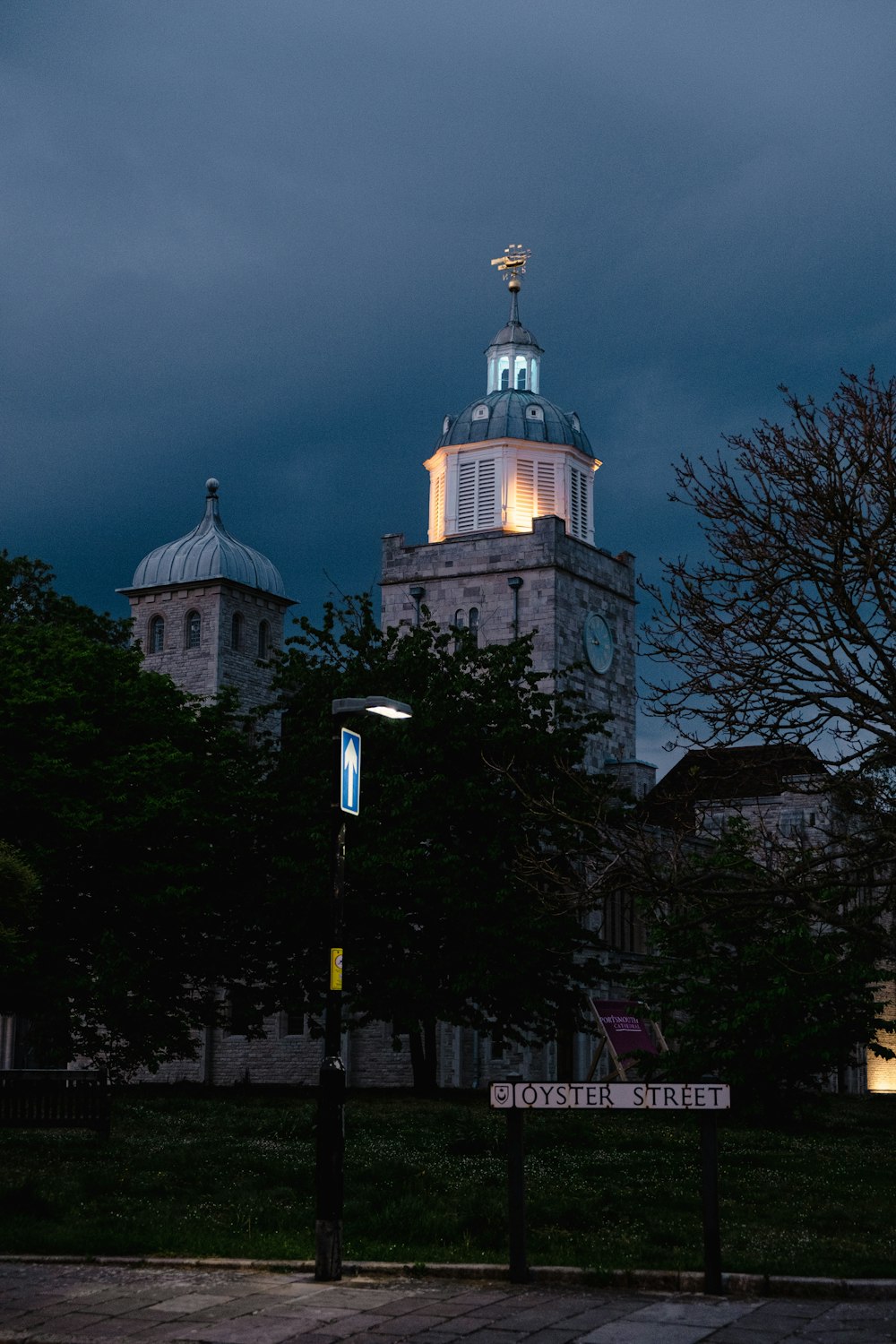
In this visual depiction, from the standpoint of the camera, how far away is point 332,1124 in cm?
1309

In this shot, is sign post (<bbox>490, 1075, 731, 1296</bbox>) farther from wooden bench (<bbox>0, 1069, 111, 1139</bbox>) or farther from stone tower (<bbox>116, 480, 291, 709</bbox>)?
stone tower (<bbox>116, 480, 291, 709</bbox>)

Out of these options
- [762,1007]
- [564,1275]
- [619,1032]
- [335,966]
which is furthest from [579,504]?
[564,1275]

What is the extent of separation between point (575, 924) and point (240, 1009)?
814 centimetres

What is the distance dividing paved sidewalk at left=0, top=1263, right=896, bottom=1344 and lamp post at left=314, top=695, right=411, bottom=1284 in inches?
12.3

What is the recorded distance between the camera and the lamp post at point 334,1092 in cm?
1244

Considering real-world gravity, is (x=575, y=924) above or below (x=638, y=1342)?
above

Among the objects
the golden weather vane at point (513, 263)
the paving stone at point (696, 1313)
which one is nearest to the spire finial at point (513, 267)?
the golden weather vane at point (513, 263)

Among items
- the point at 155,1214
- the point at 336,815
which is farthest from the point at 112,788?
the point at 336,815

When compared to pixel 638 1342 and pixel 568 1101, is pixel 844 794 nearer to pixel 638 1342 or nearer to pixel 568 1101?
pixel 568 1101

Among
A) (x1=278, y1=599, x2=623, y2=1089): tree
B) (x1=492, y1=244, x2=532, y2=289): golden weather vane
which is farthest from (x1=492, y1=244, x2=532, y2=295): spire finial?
(x1=278, y1=599, x2=623, y2=1089): tree

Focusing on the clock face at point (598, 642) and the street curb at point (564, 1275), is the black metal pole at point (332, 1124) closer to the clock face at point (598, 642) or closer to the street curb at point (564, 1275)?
the street curb at point (564, 1275)

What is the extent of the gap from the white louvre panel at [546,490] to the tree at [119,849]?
33.4 metres

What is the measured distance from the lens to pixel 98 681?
3647cm

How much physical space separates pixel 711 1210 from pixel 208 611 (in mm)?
54719
